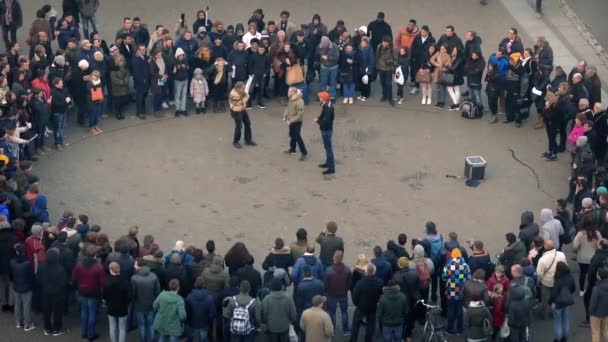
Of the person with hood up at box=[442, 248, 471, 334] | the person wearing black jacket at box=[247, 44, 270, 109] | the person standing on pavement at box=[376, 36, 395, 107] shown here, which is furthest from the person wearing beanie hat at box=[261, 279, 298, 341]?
the person standing on pavement at box=[376, 36, 395, 107]

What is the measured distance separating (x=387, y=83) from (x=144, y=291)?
10.9 metres

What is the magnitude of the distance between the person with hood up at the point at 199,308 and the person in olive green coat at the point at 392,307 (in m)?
2.50

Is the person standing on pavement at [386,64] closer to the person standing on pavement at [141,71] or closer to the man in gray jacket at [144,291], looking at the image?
the person standing on pavement at [141,71]

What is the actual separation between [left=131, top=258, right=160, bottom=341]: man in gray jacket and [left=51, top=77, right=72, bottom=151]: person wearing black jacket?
696 cm

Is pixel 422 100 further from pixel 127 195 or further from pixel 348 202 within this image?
pixel 127 195

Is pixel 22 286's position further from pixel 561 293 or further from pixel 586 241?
pixel 586 241

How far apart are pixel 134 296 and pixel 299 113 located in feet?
23.8

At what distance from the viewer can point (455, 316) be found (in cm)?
2042

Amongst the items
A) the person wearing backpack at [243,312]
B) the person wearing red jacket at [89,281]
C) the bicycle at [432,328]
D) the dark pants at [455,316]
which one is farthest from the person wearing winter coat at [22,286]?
the dark pants at [455,316]

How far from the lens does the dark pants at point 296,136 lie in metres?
25.8

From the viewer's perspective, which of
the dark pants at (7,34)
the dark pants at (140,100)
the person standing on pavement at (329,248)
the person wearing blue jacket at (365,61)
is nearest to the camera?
the person standing on pavement at (329,248)

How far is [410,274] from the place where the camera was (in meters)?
19.6

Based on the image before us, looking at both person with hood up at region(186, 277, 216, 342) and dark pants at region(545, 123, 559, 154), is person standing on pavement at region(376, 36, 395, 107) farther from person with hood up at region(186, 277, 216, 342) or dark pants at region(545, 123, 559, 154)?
person with hood up at region(186, 277, 216, 342)

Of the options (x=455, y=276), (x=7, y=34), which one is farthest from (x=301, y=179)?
(x=7, y=34)
